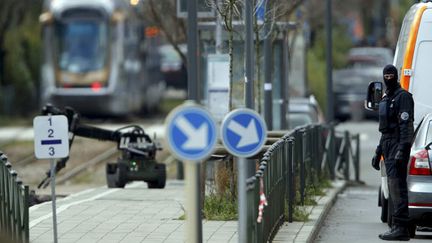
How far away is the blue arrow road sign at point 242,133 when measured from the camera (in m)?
11.7

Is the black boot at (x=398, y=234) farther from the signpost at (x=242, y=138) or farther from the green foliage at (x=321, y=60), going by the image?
the green foliage at (x=321, y=60)

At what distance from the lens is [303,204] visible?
18.5 meters

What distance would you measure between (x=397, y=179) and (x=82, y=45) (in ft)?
89.8

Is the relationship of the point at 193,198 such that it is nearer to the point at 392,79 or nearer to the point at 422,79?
the point at 392,79

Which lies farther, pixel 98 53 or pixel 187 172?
pixel 98 53

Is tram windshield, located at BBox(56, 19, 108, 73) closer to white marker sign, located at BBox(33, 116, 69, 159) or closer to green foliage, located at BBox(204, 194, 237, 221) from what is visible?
green foliage, located at BBox(204, 194, 237, 221)

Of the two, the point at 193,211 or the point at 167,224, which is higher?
the point at 193,211

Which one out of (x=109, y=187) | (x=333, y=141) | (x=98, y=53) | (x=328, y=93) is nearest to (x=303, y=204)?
(x=109, y=187)

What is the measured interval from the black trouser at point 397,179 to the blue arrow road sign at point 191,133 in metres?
4.76

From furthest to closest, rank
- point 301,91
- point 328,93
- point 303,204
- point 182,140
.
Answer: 1. point 301,91
2. point 328,93
3. point 303,204
4. point 182,140

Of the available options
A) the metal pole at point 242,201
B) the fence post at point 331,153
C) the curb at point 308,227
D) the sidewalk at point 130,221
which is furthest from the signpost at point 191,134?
the fence post at point 331,153

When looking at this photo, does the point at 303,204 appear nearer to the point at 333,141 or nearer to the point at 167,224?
the point at 167,224

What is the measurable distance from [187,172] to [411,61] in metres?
7.01

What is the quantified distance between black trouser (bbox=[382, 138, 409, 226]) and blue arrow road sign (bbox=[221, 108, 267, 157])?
3.47m
